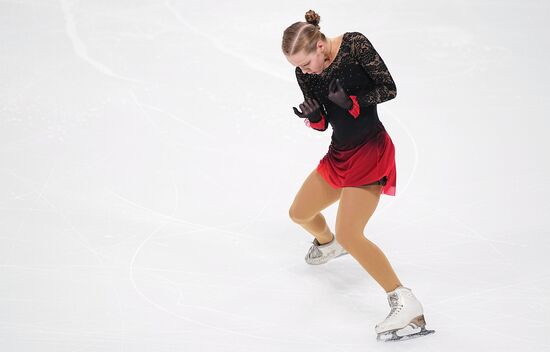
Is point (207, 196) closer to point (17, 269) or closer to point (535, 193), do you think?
point (17, 269)

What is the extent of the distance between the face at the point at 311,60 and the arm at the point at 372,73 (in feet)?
0.47

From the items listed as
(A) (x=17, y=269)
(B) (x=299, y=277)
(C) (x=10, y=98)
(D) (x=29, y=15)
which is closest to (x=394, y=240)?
(B) (x=299, y=277)

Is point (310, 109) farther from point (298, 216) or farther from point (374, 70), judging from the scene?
point (298, 216)

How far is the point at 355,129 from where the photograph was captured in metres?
3.45

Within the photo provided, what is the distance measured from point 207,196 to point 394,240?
127 centimetres

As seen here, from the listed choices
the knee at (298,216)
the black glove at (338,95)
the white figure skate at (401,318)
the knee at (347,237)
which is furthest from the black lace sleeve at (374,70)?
the white figure skate at (401,318)

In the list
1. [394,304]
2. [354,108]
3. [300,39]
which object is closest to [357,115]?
[354,108]

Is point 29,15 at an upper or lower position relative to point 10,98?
upper

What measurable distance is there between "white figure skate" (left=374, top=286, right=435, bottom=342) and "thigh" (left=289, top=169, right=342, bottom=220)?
614 millimetres

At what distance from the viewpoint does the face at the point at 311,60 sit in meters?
3.23

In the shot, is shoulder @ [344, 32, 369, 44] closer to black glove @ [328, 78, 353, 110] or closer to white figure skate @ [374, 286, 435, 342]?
black glove @ [328, 78, 353, 110]

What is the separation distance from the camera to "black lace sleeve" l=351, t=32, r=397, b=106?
10.7ft

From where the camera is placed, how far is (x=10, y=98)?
5.80 metres

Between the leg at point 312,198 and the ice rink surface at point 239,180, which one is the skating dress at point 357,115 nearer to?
the leg at point 312,198
